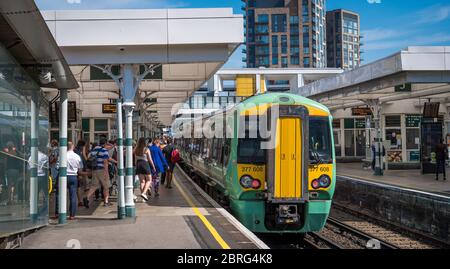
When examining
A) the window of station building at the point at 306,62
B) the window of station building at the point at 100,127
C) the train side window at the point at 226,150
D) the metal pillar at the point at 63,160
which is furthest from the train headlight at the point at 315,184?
the window of station building at the point at 306,62

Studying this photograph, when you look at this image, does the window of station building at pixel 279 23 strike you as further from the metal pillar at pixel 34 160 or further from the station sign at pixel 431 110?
the metal pillar at pixel 34 160

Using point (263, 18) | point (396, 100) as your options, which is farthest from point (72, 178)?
point (263, 18)

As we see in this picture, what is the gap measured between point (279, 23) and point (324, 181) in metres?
115

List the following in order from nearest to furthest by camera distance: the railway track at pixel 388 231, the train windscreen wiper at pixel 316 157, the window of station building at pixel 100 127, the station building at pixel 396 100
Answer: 1. the train windscreen wiper at pixel 316 157
2. the railway track at pixel 388 231
3. the station building at pixel 396 100
4. the window of station building at pixel 100 127

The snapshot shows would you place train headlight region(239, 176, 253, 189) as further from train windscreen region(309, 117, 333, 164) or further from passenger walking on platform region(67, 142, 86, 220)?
passenger walking on platform region(67, 142, 86, 220)

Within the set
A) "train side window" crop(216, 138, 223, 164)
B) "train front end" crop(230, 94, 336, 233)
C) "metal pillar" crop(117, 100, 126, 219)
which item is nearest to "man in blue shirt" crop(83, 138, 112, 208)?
"metal pillar" crop(117, 100, 126, 219)

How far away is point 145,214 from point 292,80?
45416 mm

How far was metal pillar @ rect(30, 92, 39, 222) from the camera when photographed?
7.52 meters

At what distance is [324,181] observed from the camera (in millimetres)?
10039

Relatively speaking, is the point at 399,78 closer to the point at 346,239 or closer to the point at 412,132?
the point at 346,239

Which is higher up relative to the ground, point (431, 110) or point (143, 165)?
point (431, 110)

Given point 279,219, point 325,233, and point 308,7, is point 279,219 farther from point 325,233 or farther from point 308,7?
point 308,7

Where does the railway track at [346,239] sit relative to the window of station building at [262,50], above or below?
below

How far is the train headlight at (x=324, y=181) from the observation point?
394 inches
